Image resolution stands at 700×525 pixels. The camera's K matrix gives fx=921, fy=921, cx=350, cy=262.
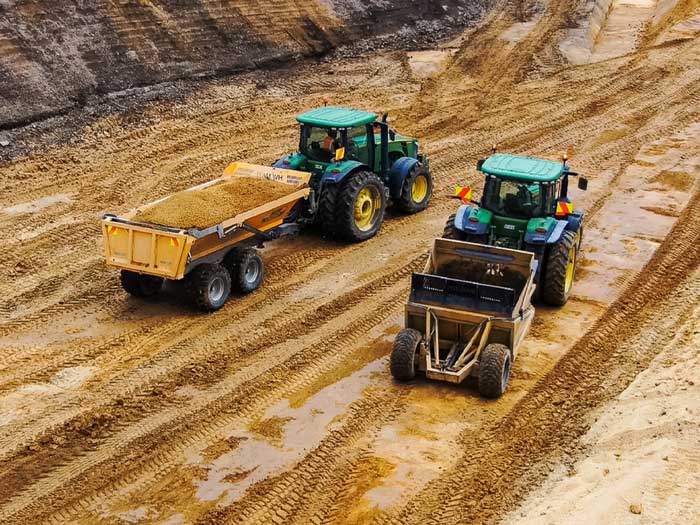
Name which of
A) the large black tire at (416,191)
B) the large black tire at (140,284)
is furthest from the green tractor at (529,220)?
the large black tire at (140,284)

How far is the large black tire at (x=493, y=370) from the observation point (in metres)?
10.1

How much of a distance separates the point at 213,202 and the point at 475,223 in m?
3.66

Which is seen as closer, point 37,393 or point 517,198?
point 37,393

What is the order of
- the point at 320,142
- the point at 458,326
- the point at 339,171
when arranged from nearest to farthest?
1. the point at 458,326
2. the point at 339,171
3. the point at 320,142

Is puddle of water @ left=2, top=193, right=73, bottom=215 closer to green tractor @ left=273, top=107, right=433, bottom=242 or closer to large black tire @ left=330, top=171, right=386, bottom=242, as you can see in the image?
green tractor @ left=273, top=107, right=433, bottom=242

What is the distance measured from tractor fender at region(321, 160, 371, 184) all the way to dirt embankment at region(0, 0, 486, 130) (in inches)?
326

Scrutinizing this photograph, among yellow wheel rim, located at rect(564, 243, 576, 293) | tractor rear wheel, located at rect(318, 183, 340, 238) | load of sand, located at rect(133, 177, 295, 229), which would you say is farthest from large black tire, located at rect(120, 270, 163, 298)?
yellow wheel rim, located at rect(564, 243, 576, 293)

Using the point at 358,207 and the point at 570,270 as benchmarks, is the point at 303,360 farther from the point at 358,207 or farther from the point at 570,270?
the point at 358,207

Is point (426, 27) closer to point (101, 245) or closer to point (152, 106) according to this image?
point (152, 106)

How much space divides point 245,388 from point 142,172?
28.3ft

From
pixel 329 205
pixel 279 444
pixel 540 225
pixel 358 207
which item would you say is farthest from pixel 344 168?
pixel 279 444

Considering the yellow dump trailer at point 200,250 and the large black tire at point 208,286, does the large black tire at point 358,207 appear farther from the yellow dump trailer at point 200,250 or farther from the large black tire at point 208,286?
the large black tire at point 208,286

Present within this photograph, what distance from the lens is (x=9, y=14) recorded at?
70.3 feet

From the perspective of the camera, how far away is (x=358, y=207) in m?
14.9
